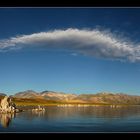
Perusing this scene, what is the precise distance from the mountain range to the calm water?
0.21 feet

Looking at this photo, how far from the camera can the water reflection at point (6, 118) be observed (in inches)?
140

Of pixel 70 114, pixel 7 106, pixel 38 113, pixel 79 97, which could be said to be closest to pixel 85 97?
pixel 79 97

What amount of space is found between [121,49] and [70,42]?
416 millimetres

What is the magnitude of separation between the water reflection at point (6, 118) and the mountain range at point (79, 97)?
0.47 feet

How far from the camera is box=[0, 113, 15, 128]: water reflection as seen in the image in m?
3.56

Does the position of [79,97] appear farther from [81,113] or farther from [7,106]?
[7,106]

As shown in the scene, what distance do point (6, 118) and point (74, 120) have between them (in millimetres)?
541

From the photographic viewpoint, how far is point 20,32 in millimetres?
3617

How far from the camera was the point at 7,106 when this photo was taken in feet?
12.0

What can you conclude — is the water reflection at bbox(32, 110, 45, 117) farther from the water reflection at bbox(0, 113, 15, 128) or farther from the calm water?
the water reflection at bbox(0, 113, 15, 128)

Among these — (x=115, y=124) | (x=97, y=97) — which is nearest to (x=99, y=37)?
(x=97, y=97)

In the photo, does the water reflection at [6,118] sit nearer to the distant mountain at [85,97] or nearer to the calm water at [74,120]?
the calm water at [74,120]

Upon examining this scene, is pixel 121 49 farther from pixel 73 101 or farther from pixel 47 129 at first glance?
pixel 47 129

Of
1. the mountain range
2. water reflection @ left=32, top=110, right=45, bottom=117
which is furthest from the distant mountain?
water reflection @ left=32, top=110, right=45, bottom=117
